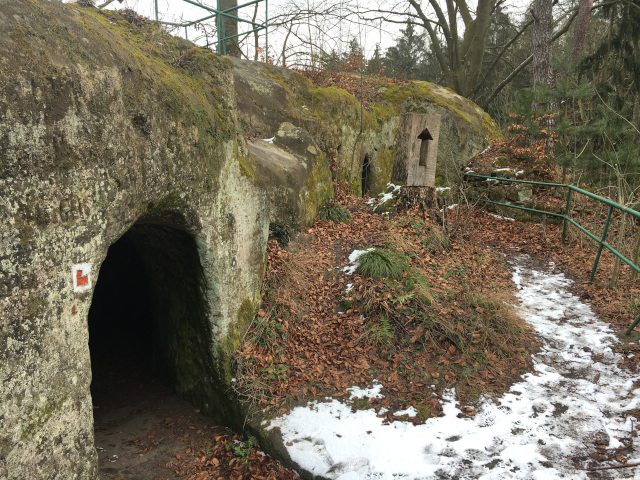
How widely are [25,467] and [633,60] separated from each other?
544 inches

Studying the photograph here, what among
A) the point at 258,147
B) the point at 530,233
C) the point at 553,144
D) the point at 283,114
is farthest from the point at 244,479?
the point at 553,144

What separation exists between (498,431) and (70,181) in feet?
14.1

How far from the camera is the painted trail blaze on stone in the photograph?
3227 mm

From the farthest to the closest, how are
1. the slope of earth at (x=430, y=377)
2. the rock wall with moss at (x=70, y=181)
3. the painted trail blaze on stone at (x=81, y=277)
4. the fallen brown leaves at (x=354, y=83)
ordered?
1. the fallen brown leaves at (x=354, y=83)
2. the slope of earth at (x=430, y=377)
3. the painted trail blaze on stone at (x=81, y=277)
4. the rock wall with moss at (x=70, y=181)

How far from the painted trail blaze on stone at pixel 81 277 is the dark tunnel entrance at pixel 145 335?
4.32ft

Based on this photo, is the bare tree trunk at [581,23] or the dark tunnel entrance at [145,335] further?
the bare tree trunk at [581,23]

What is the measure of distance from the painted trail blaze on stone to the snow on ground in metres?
2.46

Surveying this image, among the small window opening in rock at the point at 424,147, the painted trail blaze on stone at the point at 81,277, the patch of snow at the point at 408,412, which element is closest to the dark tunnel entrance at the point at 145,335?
the painted trail blaze on stone at the point at 81,277

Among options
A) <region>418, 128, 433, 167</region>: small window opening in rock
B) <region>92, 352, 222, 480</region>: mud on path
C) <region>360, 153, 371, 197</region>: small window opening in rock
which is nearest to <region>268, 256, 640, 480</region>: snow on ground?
<region>92, 352, 222, 480</region>: mud on path

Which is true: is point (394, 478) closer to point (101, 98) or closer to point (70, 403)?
point (70, 403)

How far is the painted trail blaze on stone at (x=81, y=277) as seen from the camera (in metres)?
3.23

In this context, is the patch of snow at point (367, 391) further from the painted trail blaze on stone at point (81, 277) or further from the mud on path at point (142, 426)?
the painted trail blaze on stone at point (81, 277)

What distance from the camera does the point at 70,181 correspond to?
3127mm

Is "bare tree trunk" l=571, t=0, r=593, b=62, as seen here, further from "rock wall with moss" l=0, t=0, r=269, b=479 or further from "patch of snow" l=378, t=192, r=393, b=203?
"rock wall with moss" l=0, t=0, r=269, b=479
